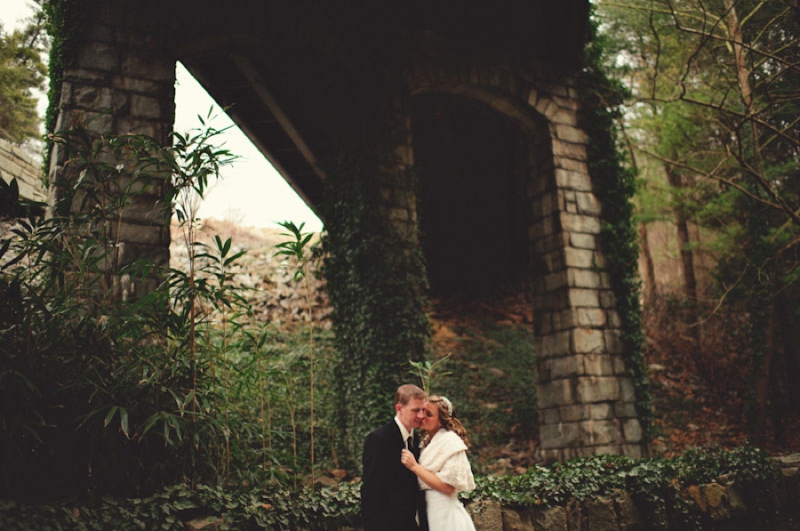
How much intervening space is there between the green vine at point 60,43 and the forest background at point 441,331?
58 cm

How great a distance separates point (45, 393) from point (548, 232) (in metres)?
5.51

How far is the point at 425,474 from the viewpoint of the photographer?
278 centimetres

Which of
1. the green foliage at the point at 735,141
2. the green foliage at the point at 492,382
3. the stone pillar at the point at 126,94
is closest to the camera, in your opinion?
the stone pillar at the point at 126,94

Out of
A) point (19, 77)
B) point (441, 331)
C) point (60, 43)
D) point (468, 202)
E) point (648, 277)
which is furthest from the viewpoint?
point (648, 277)

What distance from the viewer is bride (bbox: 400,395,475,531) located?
2.80m

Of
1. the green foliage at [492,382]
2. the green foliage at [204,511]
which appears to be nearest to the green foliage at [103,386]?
the green foliage at [204,511]

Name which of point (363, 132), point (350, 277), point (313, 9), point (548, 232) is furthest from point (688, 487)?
point (313, 9)

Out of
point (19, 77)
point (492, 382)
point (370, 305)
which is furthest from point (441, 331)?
point (19, 77)

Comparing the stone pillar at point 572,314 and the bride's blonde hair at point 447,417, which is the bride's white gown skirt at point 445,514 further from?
the stone pillar at point 572,314

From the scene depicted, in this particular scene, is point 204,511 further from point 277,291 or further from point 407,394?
point 277,291

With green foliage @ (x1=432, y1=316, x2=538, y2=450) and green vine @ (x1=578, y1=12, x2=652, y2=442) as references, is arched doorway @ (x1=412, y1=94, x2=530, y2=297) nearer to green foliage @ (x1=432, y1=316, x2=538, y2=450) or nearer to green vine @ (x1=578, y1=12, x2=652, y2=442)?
green foliage @ (x1=432, y1=316, x2=538, y2=450)

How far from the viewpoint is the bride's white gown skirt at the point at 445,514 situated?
2818 millimetres

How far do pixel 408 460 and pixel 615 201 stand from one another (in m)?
5.41

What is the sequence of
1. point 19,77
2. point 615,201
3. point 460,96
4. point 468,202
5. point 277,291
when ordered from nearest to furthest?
point 460,96 < point 615,201 < point 19,77 < point 277,291 < point 468,202
